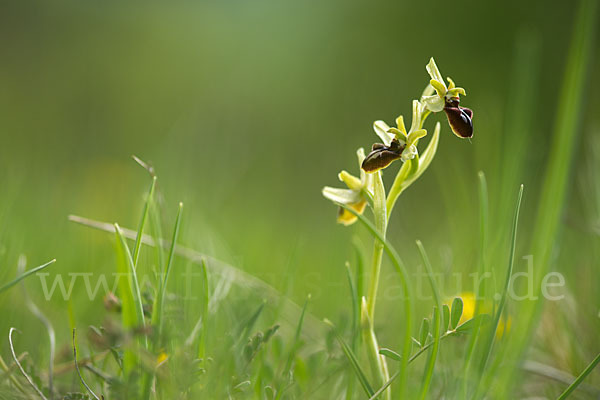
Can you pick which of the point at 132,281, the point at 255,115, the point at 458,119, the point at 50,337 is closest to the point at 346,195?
the point at 458,119

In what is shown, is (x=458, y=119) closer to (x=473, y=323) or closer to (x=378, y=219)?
(x=378, y=219)

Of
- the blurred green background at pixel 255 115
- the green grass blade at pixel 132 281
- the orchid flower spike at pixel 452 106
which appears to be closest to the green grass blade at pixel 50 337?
the green grass blade at pixel 132 281

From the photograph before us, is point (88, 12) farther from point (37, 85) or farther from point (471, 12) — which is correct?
point (471, 12)

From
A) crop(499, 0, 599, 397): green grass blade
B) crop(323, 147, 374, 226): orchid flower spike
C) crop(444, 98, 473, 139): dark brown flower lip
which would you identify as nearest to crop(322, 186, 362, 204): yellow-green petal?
crop(323, 147, 374, 226): orchid flower spike

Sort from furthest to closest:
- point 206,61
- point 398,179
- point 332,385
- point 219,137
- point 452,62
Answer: point 206,61 < point 452,62 < point 219,137 < point 332,385 < point 398,179

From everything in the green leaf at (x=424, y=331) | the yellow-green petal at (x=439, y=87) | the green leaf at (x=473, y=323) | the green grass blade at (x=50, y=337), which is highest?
the yellow-green petal at (x=439, y=87)

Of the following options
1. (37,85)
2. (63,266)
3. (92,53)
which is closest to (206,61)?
(92,53)

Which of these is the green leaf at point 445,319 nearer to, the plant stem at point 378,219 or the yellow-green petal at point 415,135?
the plant stem at point 378,219
